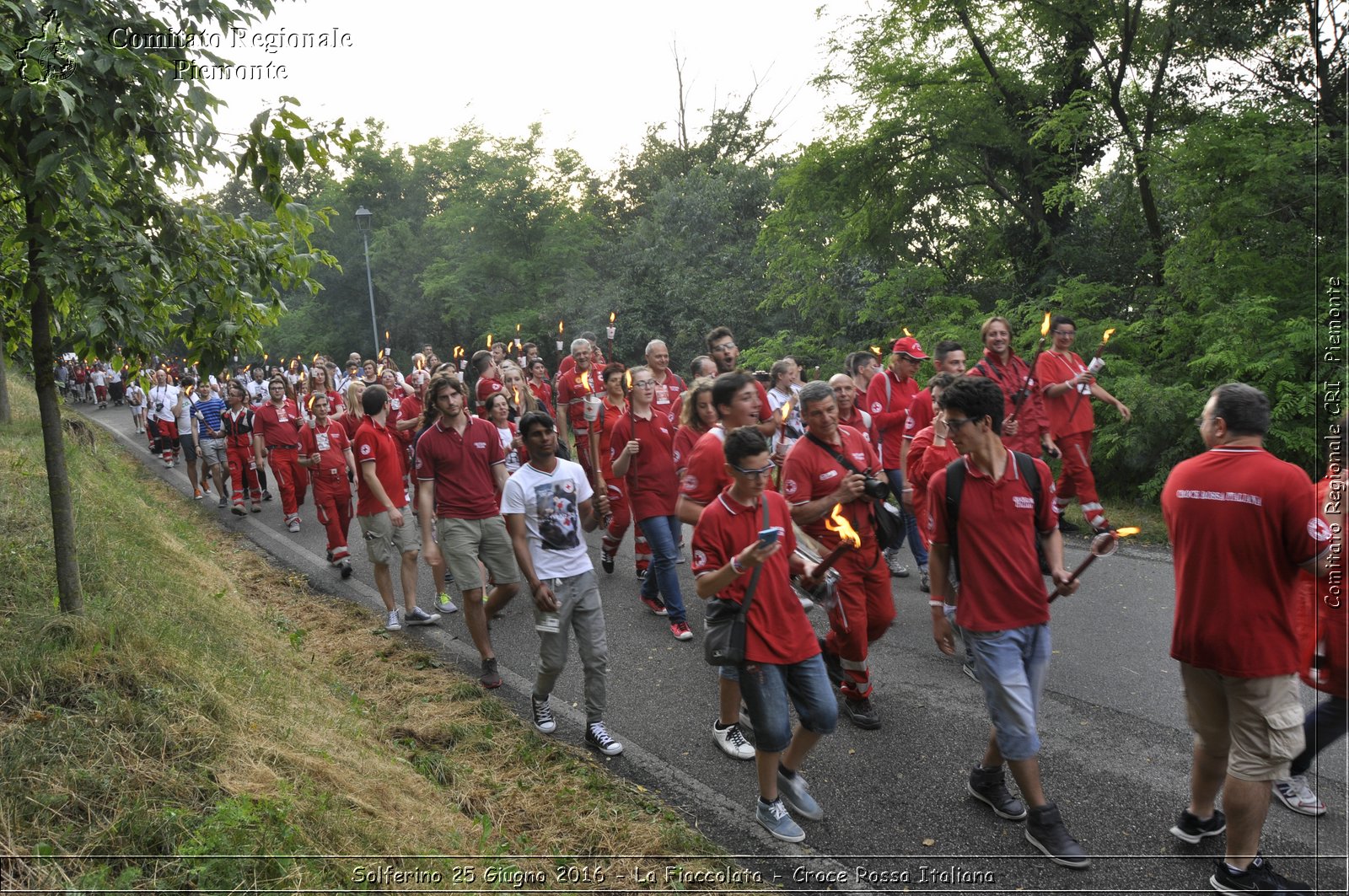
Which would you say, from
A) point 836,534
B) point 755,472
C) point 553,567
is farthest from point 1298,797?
point 553,567

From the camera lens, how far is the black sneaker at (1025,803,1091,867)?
3889 mm

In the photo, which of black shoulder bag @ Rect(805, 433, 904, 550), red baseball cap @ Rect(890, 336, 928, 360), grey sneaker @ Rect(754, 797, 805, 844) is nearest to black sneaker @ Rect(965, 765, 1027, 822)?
grey sneaker @ Rect(754, 797, 805, 844)

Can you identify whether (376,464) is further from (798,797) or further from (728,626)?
(798,797)

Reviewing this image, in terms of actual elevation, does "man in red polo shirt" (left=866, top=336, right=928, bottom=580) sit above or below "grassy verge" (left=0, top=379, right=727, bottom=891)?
above

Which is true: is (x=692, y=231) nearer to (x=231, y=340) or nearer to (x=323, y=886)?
(x=231, y=340)

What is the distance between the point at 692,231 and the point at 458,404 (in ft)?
59.0

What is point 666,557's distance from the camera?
24.0 feet

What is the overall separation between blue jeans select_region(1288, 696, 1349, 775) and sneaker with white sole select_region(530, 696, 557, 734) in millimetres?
3842

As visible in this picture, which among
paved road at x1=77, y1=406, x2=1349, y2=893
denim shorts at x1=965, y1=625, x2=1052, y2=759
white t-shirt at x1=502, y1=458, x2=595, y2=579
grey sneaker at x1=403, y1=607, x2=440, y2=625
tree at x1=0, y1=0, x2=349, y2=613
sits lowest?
paved road at x1=77, y1=406, x2=1349, y2=893

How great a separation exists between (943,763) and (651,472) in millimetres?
3473

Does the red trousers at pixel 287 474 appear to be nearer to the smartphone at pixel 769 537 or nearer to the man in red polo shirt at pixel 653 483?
the man in red polo shirt at pixel 653 483

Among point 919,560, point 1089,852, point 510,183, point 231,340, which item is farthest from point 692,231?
point 1089,852

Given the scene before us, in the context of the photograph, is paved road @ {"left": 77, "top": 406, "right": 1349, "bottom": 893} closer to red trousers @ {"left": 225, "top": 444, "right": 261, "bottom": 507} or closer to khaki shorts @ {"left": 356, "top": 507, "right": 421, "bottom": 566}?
khaki shorts @ {"left": 356, "top": 507, "right": 421, "bottom": 566}

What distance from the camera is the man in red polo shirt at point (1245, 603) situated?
3.57 m
